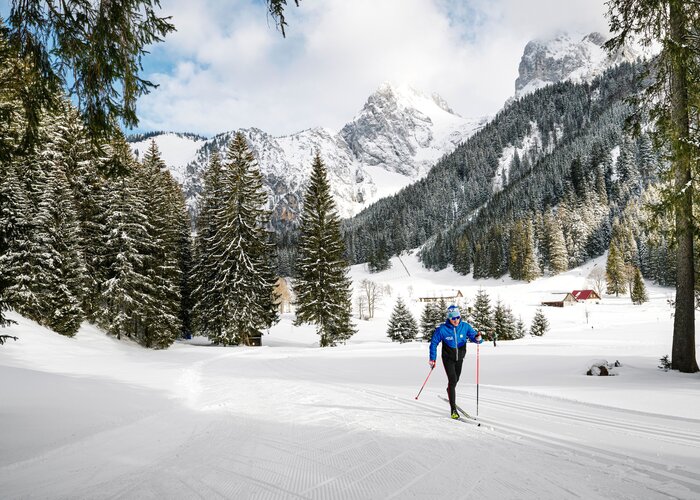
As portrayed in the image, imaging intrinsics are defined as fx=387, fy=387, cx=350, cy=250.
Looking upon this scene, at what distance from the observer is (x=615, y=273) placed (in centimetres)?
8562

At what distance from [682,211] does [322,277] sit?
23.1 m

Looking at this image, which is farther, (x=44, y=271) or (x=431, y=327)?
(x=431, y=327)

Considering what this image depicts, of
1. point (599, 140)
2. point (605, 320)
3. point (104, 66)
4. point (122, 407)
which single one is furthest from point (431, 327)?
point (599, 140)

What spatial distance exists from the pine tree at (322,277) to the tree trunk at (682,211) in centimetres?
2131

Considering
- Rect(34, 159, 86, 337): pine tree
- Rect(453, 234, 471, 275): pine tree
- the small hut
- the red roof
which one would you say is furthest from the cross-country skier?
Rect(453, 234, 471, 275): pine tree

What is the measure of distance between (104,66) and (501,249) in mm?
122350

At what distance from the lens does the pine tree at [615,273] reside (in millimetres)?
85062

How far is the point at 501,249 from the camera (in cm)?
11725

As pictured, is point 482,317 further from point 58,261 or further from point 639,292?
point 639,292

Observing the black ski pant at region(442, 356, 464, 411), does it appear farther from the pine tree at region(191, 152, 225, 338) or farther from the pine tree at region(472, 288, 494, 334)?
the pine tree at region(472, 288, 494, 334)

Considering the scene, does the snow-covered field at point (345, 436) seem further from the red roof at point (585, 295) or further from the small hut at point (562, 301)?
the red roof at point (585, 295)

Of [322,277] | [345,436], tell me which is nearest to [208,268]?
[322,277]

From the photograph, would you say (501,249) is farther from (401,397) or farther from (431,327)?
(401,397)

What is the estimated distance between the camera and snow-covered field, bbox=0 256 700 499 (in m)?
3.90
